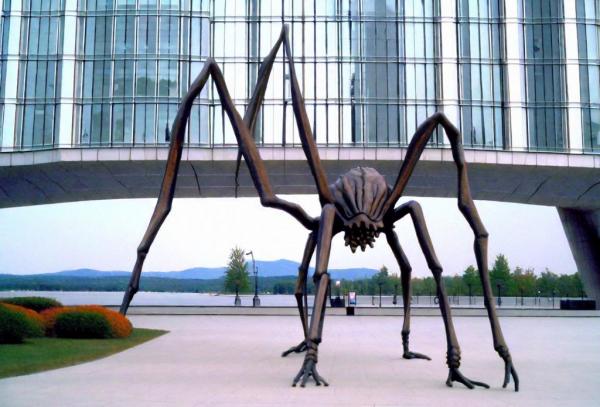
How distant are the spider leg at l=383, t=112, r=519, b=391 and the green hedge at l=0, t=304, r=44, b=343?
9.44 meters

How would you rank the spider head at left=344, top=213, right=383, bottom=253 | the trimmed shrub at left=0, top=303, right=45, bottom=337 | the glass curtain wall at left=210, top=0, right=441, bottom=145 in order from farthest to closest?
the glass curtain wall at left=210, top=0, right=441, bottom=145 → the trimmed shrub at left=0, top=303, right=45, bottom=337 → the spider head at left=344, top=213, right=383, bottom=253

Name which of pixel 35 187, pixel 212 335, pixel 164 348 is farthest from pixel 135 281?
pixel 35 187

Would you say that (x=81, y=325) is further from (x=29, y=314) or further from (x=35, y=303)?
(x=35, y=303)

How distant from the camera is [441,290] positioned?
9.90 meters

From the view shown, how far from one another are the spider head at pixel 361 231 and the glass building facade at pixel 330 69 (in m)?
35.5

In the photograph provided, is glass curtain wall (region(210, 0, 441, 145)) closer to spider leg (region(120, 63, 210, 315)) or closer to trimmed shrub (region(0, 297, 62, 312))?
trimmed shrub (region(0, 297, 62, 312))

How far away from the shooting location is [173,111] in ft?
153

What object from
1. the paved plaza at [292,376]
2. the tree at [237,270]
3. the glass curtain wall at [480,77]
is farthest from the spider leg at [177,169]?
the tree at [237,270]

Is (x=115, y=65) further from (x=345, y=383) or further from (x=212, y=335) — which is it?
(x=345, y=383)

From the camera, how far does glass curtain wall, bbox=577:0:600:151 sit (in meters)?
45.8

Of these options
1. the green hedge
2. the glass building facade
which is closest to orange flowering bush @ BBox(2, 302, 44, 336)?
the green hedge

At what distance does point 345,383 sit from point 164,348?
7516 mm

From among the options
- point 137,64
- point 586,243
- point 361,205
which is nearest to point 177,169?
point 361,205

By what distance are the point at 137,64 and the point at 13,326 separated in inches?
1353
